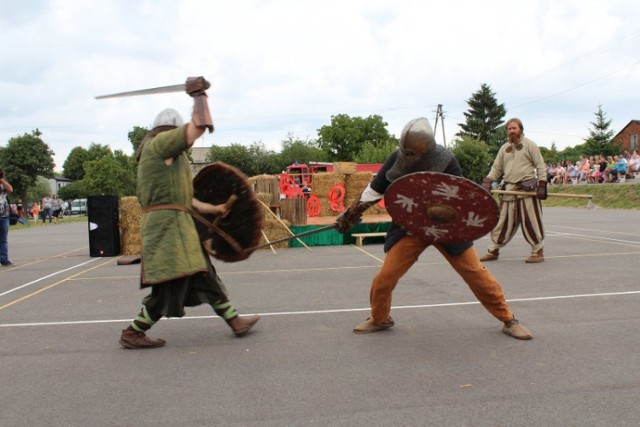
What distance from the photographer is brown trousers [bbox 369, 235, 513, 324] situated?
3738mm

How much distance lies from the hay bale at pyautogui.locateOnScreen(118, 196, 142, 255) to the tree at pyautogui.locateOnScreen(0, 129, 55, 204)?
116 feet

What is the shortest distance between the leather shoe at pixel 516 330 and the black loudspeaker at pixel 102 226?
8.19m

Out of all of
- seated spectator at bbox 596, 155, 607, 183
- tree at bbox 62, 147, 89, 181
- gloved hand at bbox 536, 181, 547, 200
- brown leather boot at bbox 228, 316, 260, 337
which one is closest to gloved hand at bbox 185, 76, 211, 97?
brown leather boot at bbox 228, 316, 260, 337

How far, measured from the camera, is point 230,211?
13.5 feet

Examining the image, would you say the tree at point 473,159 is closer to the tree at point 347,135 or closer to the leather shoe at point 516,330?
the tree at point 347,135

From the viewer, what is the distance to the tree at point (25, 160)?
4050cm

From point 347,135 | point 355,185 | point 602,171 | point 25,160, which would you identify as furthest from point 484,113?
point 355,185

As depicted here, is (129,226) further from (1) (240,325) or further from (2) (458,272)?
(2) (458,272)

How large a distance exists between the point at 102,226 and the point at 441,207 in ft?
27.4

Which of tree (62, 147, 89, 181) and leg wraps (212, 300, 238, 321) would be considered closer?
leg wraps (212, 300, 238, 321)

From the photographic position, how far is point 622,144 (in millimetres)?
59906

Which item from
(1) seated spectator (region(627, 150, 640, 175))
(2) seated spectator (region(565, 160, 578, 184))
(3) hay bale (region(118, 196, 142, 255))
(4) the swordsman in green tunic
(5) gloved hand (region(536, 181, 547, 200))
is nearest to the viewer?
(4) the swordsman in green tunic

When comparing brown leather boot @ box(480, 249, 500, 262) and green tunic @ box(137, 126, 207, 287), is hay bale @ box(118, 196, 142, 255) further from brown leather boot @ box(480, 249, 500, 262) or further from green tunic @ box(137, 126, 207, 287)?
green tunic @ box(137, 126, 207, 287)

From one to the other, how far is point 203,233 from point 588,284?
415 cm
